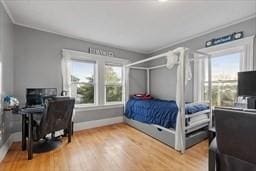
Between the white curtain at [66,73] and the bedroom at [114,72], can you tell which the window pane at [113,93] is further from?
the white curtain at [66,73]

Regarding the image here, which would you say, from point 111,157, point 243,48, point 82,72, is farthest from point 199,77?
point 82,72

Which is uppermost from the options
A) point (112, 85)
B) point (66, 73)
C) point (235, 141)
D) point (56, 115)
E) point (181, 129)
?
point (66, 73)

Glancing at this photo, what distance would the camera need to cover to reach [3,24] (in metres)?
2.29

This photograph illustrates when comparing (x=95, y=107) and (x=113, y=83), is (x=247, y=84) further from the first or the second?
(x=95, y=107)

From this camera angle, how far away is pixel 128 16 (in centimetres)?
262

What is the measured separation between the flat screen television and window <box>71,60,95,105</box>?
339cm

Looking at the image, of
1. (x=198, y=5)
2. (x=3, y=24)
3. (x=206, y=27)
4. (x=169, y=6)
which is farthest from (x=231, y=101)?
(x=3, y=24)

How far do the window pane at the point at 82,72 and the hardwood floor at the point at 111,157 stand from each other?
1.58m

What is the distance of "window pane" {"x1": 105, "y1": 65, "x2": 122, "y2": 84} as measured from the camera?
14.4 feet

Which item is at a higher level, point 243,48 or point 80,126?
point 243,48

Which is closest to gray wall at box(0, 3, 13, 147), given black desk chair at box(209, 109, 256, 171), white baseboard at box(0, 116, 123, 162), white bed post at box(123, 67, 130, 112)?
white baseboard at box(0, 116, 123, 162)

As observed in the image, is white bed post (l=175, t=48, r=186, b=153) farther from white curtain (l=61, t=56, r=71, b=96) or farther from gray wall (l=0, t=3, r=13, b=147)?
gray wall (l=0, t=3, r=13, b=147)

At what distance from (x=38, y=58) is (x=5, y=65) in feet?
2.77

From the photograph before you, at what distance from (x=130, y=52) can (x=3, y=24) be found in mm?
3309
